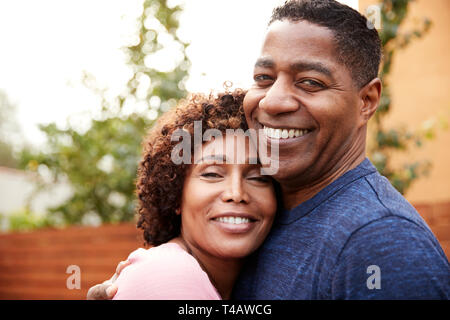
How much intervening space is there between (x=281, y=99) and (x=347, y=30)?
1.26 feet

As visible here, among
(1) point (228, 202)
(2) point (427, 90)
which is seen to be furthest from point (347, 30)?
(2) point (427, 90)

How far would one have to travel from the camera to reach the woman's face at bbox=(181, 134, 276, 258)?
202 centimetres

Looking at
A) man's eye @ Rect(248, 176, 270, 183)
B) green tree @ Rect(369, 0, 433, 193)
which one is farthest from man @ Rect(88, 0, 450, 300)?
green tree @ Rect(369, 0, 433, 193)

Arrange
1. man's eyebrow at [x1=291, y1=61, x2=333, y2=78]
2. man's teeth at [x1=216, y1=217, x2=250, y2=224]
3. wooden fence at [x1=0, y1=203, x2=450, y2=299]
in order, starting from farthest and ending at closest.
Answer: wooden fence at [x1=0, y1=203, x2=450, y2=299]
man's teeth at [x1=216, y1=217, x2=250, y2=224]
man's eyebrow at [x1=291, y1=61, x2=333, y2=78]

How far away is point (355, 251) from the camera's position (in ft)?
4.91

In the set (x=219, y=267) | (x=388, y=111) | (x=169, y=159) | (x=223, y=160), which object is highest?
(x=388, y=111)

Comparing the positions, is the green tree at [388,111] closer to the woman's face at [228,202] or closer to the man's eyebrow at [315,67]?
the woman's face at [228,202]

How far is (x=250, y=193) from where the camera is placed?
2.06m

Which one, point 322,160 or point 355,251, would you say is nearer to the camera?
point 355,251

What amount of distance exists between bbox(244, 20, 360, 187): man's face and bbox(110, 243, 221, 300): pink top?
0.56 m

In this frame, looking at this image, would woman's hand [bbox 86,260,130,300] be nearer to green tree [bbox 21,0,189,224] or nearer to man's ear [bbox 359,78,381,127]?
man's ear [bbox 359,78,381,127]

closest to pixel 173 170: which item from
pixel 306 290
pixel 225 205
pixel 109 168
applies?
pixel 225 205

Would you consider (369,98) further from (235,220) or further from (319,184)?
(235,220)

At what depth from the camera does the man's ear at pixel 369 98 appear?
6.28 ft
